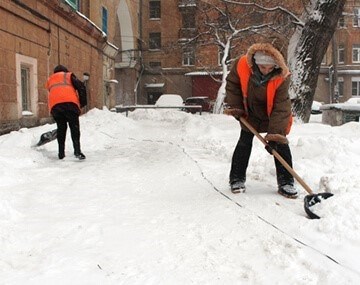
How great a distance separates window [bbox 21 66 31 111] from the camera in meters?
9.44

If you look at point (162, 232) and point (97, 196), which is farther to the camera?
point (97, 196)

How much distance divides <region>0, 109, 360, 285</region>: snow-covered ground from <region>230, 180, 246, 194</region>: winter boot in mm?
64

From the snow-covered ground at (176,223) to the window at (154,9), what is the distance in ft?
111

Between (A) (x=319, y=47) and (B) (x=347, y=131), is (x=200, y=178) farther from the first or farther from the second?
(A) (x=319, y=47)

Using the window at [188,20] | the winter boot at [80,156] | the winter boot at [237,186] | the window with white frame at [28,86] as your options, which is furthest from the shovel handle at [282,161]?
the window at [188,20]

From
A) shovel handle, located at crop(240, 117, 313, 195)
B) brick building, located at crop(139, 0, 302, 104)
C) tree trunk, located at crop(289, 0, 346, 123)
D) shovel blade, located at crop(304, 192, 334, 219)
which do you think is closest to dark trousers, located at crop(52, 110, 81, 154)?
shovel handle, located at crop(240, 117, 313, 195)

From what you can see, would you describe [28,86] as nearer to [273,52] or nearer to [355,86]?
[273,52]

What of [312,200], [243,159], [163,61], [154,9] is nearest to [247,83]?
[243,159]

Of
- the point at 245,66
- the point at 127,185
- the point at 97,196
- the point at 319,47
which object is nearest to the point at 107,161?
the point at 127,185

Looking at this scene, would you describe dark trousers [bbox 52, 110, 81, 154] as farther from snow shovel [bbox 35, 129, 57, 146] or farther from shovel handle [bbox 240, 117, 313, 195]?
shovel handle [bbox 240, 117, 313, 195]

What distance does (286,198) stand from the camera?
388 cm

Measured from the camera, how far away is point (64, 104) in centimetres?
638

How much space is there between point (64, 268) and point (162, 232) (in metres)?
0.85

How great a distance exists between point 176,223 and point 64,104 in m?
3.78
